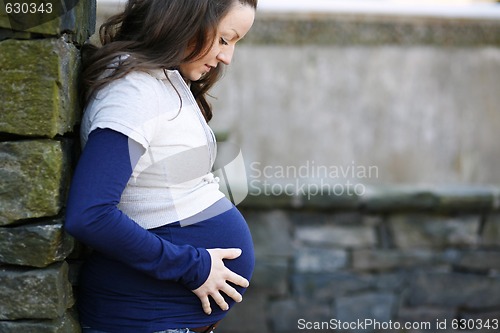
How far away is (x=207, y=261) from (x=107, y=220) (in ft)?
0.92

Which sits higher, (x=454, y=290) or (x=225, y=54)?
(x=225, y=54)

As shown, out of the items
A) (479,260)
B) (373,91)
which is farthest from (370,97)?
(479,260)

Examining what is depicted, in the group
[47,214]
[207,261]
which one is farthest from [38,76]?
[207,261]

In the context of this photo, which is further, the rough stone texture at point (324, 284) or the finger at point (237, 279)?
the rough stone texture at point (324, 284)

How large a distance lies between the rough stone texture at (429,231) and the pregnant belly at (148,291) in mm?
2548

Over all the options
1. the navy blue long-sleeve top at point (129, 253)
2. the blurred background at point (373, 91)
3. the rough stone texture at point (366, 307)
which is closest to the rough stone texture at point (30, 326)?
the navy blue long-sleeve top at point (129, 253)

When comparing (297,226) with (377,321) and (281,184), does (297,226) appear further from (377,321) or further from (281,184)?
(377,321)

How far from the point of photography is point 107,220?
1433mm

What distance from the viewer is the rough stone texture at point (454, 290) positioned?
4.10 meters

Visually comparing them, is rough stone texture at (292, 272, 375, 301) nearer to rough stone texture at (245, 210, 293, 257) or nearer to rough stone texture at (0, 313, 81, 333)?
rough stone texture at (245, 210, 293, 257)

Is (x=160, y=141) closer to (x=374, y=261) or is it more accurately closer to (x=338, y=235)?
(x=338, y=235)

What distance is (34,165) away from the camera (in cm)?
153

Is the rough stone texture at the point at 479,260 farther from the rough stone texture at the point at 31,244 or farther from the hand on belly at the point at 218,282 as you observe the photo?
the rough stone texture at the point at 31,244

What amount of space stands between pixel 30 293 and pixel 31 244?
113 mm
